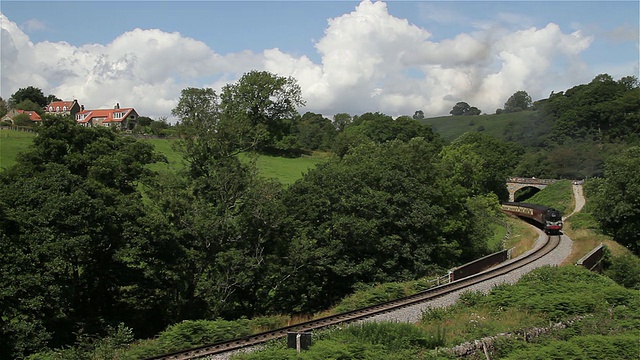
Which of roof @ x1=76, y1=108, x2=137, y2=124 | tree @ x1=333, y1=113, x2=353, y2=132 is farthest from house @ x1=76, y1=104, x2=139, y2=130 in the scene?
tree @ x1=333, y1=113, x2=353, y2=132

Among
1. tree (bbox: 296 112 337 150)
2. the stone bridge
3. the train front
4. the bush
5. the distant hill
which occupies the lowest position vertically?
the bush

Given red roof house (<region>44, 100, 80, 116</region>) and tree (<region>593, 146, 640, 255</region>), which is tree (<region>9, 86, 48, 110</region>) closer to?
red roof house (<region>44, 100, 80, 116</region>)

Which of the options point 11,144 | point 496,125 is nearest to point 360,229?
point 11,144

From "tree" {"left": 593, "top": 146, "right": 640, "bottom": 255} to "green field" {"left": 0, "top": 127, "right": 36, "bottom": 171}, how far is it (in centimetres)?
5186

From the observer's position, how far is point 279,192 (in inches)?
1273

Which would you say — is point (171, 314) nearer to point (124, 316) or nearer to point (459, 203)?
point (124, 316)

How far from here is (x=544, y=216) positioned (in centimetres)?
5556

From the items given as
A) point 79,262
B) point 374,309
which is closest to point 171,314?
point 79,262

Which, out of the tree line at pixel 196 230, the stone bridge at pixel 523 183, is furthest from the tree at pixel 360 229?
the stone bridge at pixel 523 183

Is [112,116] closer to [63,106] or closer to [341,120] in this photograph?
[63,106]

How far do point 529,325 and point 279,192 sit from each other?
1799 cm

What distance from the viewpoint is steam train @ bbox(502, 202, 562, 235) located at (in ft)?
176

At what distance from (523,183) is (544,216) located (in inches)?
1430

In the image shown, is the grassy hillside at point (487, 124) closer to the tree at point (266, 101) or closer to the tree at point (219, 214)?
the tree at point (266, 101)
